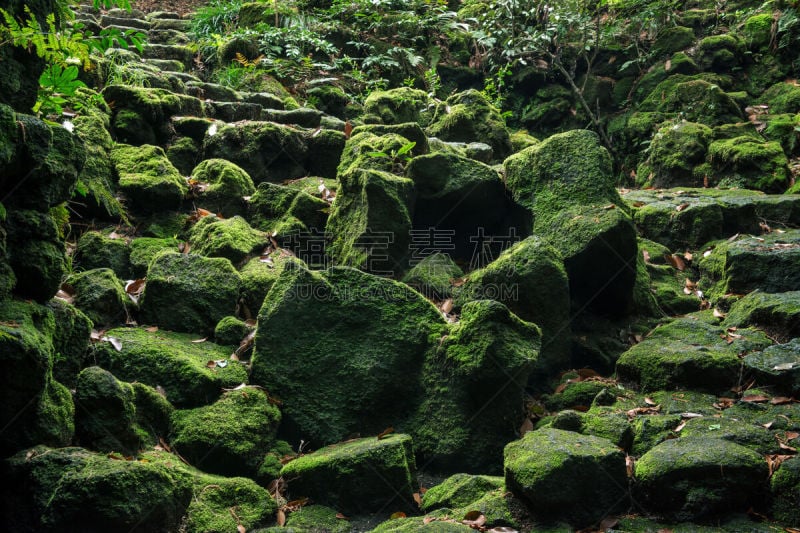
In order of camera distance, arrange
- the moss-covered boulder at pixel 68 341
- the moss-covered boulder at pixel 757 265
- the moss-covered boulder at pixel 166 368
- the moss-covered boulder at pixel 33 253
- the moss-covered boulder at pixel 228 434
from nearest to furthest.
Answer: the moss-covered boulder at pixel 33 253 → the moss-covered boulder at pixel 68 341 → the moss-covered boulder at pixel 228 434 → the moss-covered boulder at pixel 166 368 → the moss-covered boulder at pixel 757 265

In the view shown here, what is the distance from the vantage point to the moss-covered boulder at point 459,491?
421 cm

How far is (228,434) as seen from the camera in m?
4.53

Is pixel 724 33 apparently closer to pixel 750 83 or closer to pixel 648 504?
pixel 750 83

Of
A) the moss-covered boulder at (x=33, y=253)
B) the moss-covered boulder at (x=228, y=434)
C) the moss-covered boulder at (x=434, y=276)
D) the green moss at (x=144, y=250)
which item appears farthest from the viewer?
the moss-covered boulder at (x=434, y=276)

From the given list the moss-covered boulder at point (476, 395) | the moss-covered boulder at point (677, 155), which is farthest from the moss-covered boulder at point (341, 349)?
the moss-covered boulder at point (677, 155)

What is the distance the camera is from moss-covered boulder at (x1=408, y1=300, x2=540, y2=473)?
491cm

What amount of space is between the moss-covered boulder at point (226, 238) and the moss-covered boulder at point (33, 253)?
228 centimetres

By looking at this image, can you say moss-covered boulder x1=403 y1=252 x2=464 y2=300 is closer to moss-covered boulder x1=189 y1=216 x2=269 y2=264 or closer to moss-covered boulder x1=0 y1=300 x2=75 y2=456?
moss-covered boulder x1=189 y1=216 x2=269 y2=264

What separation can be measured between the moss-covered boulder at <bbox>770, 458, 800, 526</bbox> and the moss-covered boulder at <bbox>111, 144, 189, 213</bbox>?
18.6 ft

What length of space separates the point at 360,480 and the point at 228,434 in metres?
0.96

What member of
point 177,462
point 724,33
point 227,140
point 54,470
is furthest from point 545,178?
point 724,33

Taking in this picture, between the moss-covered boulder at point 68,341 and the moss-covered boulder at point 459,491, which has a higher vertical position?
the moss-covered boulder at point 68,341

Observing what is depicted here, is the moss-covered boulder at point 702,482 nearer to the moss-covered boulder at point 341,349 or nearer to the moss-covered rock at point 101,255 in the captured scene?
the moss-covered boulder at point 341,349

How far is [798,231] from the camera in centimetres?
699
